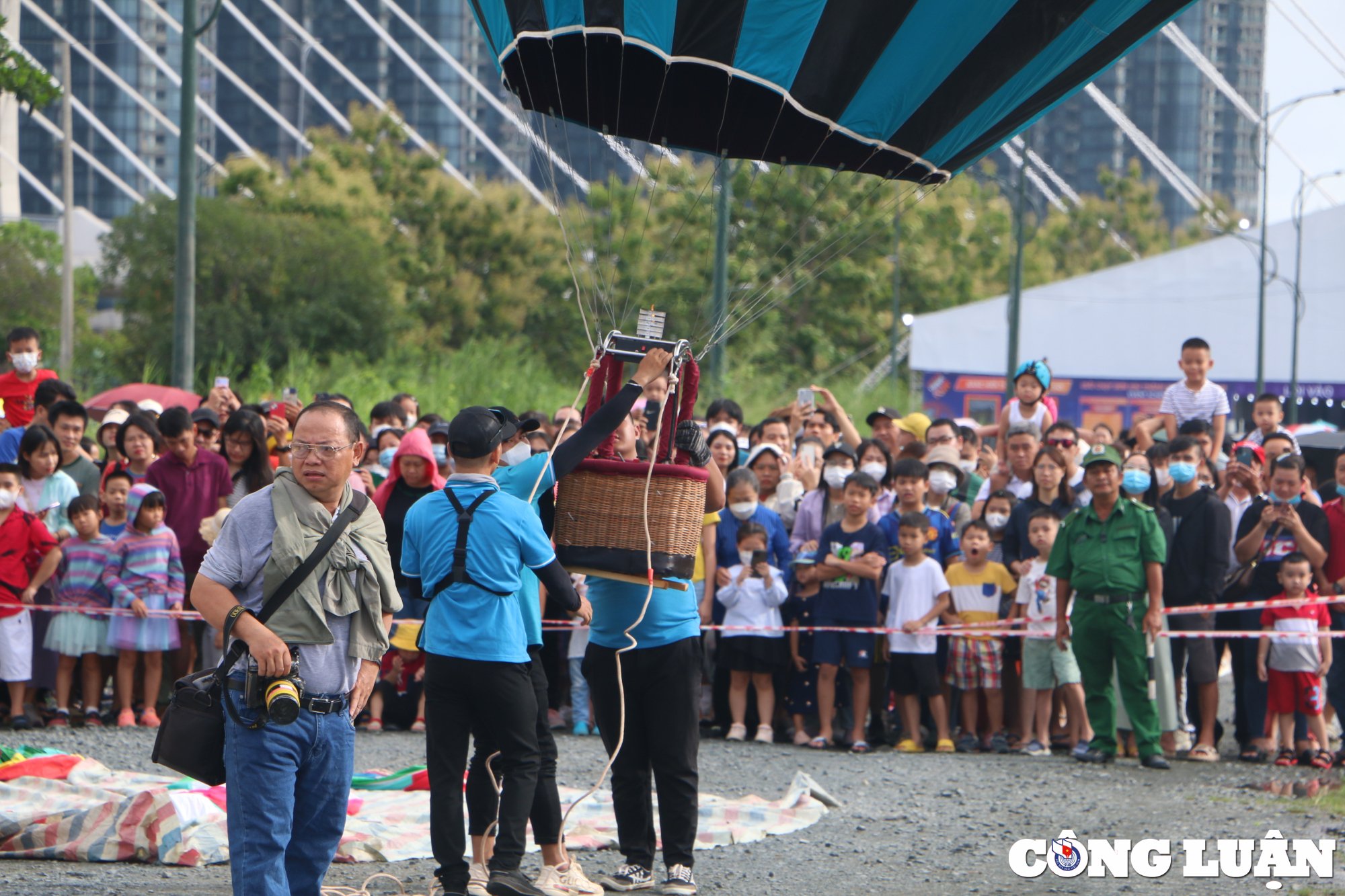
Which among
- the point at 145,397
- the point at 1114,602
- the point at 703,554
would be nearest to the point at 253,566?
the point at 703,554

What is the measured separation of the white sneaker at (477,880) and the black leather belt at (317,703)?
1.44 m

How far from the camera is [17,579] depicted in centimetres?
1084

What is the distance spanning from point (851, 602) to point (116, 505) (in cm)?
524

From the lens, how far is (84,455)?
11.9m

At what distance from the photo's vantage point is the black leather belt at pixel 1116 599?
10320mm

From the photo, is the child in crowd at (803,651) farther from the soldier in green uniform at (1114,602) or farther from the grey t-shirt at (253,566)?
the grey t-shirt at (253,566)

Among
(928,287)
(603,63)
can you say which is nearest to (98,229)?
(928,287)

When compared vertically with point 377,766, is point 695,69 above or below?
above

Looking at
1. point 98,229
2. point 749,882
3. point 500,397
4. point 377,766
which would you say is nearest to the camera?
point 749,882

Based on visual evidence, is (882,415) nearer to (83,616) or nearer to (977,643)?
(977,643)

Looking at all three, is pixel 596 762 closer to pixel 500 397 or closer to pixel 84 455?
pixel 84 455

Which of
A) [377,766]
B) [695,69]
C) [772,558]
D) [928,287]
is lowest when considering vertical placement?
[377,766]

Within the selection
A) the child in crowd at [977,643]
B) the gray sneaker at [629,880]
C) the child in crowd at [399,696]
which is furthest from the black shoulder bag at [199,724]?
the child in crowd at [977,643]

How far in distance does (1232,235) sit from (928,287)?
12.9 metres
